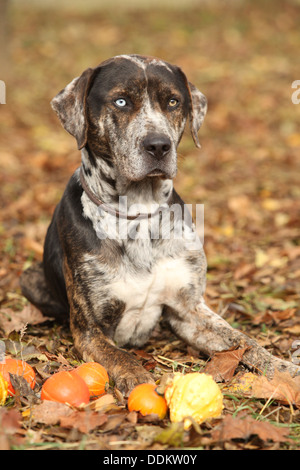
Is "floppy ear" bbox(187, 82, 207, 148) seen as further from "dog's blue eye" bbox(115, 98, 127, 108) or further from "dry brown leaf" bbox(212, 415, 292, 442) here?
"dry brown leaf" bbox(212, 415, 292, 442)

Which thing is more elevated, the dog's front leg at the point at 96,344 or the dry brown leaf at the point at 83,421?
the dog's front leg at the point at 96,344

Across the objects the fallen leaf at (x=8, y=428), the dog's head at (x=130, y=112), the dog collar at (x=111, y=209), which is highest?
the dog's head at (x=130, y=112)

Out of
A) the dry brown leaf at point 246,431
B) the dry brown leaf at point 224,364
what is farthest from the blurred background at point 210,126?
the dry brown leaf at point 246,431

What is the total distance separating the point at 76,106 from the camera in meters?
3.97

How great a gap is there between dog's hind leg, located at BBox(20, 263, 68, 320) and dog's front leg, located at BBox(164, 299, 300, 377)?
0.89 meters

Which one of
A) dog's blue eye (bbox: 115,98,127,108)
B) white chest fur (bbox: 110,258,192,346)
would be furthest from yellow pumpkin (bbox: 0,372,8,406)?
dog's blue eye (bbox: 115,98,127,108)

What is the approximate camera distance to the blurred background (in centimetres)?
591

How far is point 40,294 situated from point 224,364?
5.62 feet

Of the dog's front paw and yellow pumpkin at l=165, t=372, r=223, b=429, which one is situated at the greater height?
yellow pumpkin at l=165, t=372, r=223, b=429

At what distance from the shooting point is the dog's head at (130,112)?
12.2ft

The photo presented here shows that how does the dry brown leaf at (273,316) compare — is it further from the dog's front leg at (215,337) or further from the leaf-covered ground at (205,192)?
the dog's front leg at (215,337)

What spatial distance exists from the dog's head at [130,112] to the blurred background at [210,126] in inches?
16.8

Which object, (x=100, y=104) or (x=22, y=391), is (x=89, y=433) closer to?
(x=22, y=391)

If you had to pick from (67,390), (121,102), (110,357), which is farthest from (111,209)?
(67,390)
